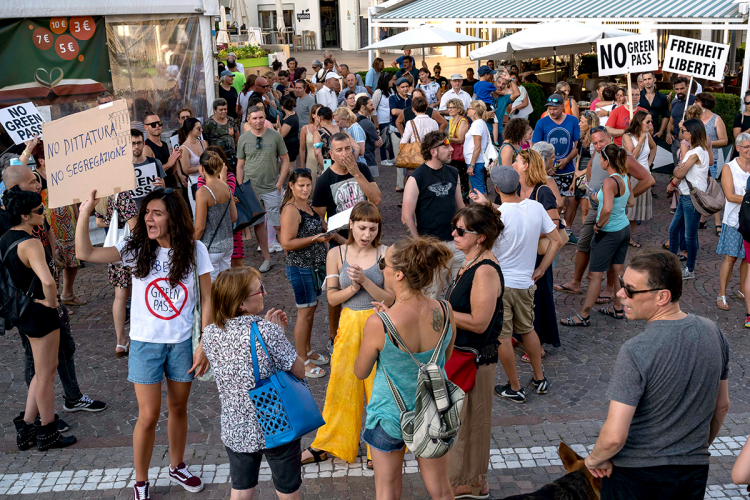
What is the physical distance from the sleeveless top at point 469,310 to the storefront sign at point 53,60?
757 cm

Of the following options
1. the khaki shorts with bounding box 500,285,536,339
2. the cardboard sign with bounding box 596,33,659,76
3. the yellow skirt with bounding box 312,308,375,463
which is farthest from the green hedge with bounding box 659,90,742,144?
the yellow skirt with bounding box 312,308,375,463

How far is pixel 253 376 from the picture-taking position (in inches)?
133

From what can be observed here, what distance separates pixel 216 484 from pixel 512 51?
42.8 feet

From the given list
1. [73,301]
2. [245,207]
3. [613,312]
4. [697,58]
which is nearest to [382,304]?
[245,207]

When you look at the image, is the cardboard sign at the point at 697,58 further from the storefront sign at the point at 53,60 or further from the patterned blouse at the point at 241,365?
the patterned blouse at the point at 241,365

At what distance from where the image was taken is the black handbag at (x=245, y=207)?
6895 mm

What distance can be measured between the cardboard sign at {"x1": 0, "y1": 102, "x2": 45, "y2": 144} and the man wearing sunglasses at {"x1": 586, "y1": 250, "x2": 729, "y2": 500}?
6831 millimetres

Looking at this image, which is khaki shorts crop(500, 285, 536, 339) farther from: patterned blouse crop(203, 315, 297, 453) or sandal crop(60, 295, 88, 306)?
sandal crop(60, 295, 88, 306)

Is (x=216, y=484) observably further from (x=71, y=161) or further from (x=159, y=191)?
(x=71, y=161)

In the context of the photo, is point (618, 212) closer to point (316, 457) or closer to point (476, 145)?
point (476, 145)

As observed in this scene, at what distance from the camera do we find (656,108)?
11.7 metres

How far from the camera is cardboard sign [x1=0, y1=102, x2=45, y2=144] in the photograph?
743cm

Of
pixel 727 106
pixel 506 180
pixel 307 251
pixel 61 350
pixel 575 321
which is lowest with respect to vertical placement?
pixel 575 321

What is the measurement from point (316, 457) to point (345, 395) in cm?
52
